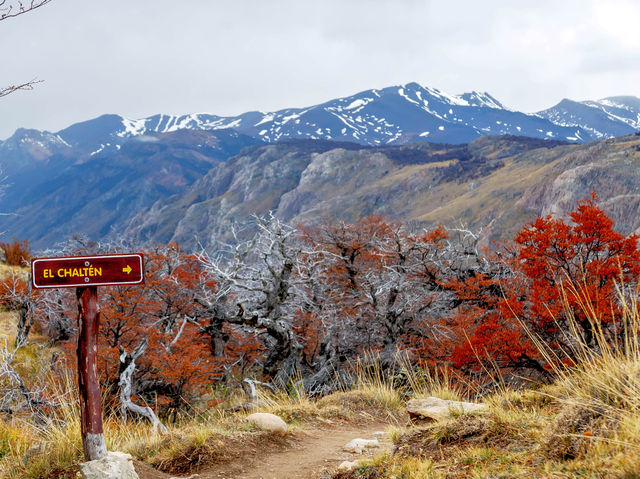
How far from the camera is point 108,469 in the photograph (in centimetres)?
427

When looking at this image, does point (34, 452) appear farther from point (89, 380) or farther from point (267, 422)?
point (267, 422)

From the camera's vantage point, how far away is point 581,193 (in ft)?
229

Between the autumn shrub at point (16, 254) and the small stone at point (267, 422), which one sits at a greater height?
the autumn shrub at point (16, 254)

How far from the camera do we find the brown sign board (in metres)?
4.56

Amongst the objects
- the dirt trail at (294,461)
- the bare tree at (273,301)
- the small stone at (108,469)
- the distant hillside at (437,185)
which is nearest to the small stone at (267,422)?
the dirt trail at (294,461)

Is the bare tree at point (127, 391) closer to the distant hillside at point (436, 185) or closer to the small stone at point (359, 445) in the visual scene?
the small stone at point (359, 445)

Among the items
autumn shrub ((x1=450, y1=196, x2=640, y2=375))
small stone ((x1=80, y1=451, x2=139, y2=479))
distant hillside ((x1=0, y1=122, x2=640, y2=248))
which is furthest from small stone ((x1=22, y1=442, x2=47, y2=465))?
distant hillside ((x1=0, y1=122, x2=640, y2=248))

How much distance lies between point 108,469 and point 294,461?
1946 mm

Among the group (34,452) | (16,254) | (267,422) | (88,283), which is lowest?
(267,422)

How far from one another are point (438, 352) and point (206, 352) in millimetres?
6943

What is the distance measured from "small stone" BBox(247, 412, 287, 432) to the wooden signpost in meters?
1.98

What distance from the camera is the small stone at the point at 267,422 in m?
6.04

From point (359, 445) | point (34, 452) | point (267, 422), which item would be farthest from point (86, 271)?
point (359, 445)

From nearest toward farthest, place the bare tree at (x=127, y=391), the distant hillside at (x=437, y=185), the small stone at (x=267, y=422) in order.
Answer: the small stone at (x=267, y=422) < the bare tree at (x=127, y=391) < the distant hillside at (x=437, y=185)
